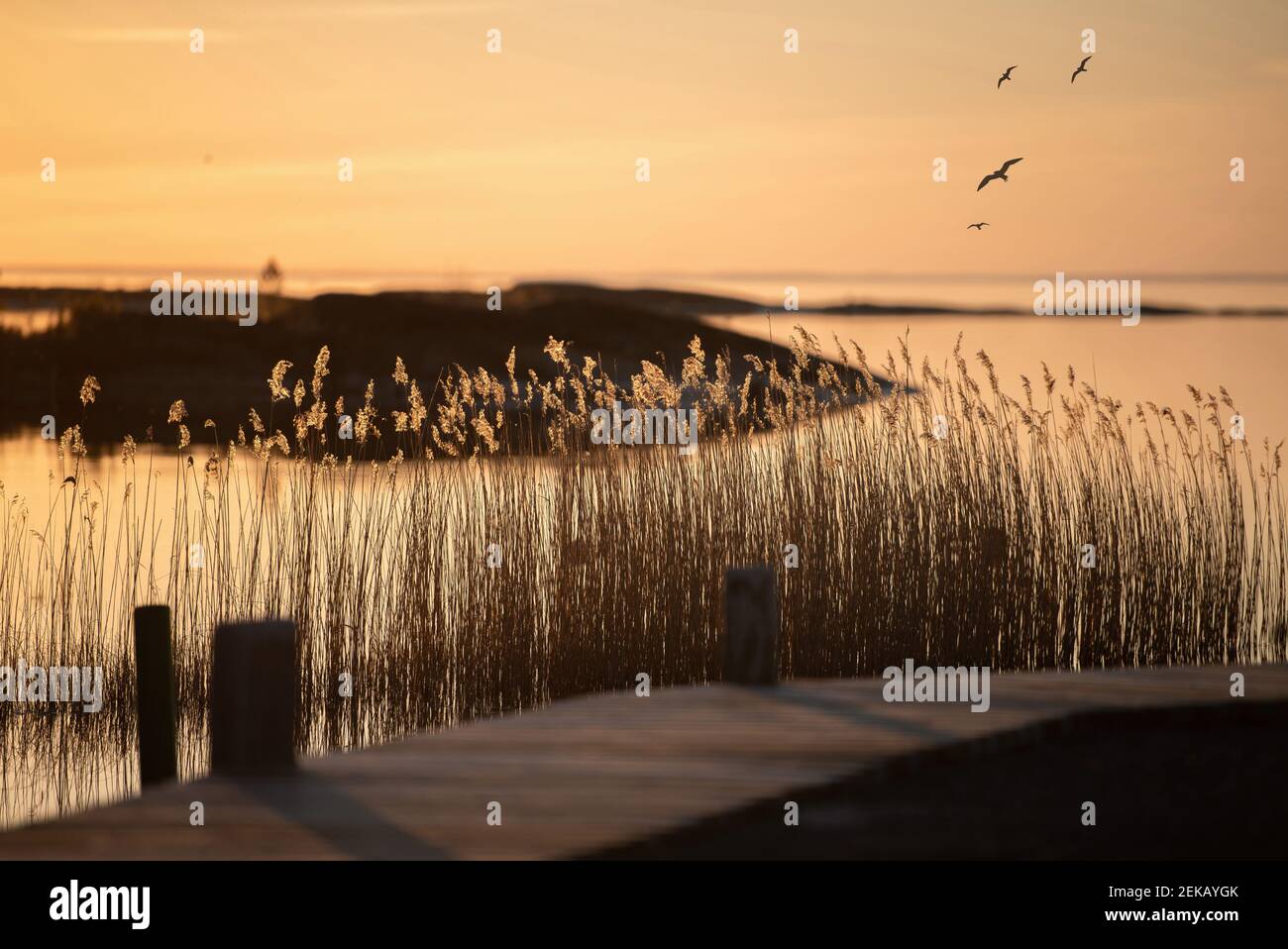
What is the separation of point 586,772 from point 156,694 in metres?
1.77

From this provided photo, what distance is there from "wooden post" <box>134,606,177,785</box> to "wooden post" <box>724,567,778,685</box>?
165cm

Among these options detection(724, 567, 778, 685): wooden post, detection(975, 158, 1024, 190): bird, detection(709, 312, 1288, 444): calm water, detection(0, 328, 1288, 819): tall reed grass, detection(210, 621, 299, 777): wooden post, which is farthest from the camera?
detection(709, 312, 1288, 444): calm water

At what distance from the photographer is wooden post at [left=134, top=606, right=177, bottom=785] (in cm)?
455

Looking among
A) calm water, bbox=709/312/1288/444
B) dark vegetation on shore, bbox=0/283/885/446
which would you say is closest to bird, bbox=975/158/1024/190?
calm water, bbox=709/312/1288/444

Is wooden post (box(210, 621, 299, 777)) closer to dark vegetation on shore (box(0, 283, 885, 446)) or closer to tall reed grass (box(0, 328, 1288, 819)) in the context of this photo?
tall reed grass (box(0, 328, 1288, 819))

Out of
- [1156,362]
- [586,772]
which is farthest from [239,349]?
[586,772]

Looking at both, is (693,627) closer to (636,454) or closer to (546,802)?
(636,454)

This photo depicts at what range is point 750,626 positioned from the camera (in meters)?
4.36

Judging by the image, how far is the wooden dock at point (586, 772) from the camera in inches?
117

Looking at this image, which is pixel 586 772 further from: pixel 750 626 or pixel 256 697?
pixel 750 626

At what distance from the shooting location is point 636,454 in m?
6.02

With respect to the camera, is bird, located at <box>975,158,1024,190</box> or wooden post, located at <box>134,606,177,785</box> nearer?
wooden post, located at <box>134,606,177,785</box>
